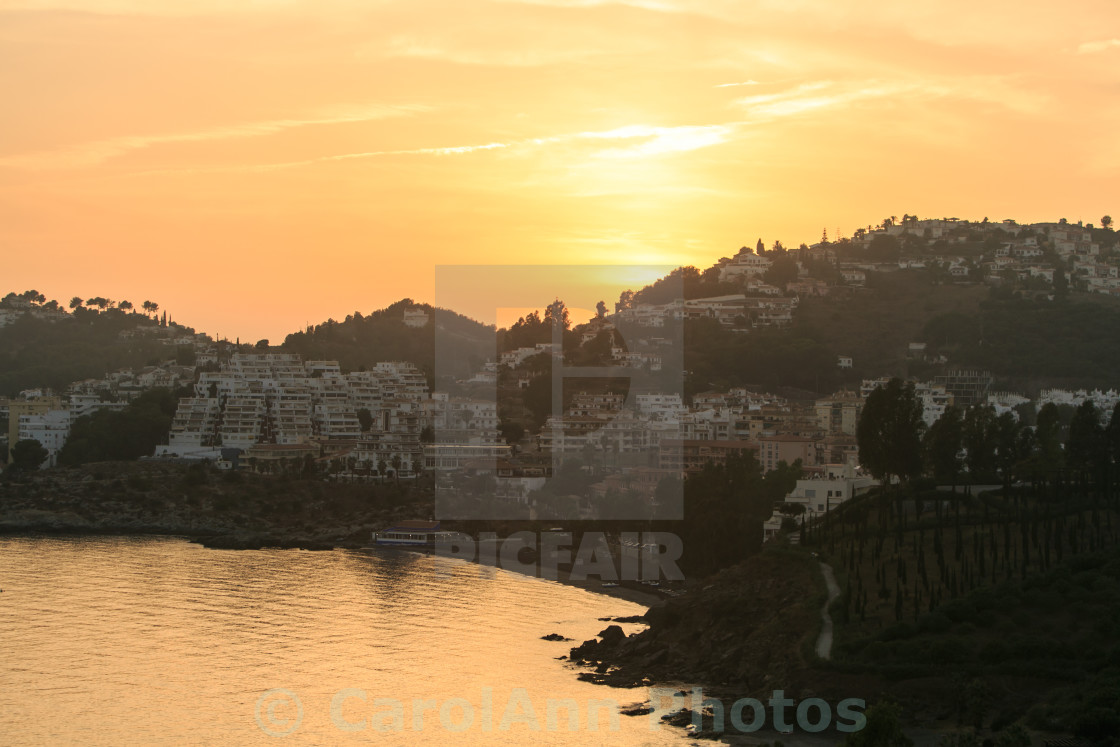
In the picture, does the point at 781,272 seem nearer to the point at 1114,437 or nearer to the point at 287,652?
the point at 1114,437

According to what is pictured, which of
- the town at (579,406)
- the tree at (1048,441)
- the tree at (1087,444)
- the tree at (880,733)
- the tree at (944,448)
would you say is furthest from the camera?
the town at (579,406)

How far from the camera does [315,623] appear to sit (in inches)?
755

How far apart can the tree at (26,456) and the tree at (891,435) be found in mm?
25713

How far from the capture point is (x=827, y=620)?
49.7ft

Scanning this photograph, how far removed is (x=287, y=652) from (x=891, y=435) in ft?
34.4

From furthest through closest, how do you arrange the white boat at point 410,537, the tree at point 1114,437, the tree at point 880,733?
the white boat at point 410,537 → the tree at point 1114,437 → the tree at point 880,733

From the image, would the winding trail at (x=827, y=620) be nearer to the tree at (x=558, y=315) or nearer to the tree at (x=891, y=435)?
the tree at (x=891, y=435)

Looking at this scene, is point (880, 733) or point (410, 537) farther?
point (410, 537)

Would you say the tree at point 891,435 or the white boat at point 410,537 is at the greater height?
the tree at point 891,435

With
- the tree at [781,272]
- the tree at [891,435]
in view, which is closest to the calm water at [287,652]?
the tree at [891,435]

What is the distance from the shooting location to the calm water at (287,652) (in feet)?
45.5

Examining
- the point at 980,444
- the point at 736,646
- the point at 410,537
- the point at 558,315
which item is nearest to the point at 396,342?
the point at 558,315

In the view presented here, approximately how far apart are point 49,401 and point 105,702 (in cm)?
2997

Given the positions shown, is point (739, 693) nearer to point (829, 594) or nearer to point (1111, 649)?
point (829, 594)
